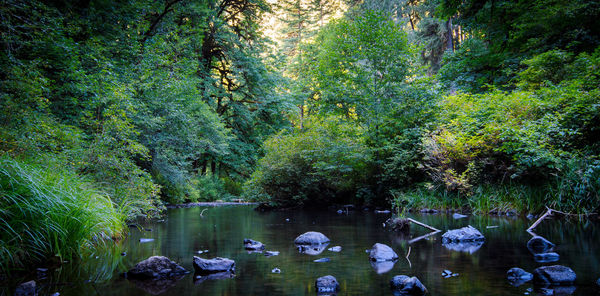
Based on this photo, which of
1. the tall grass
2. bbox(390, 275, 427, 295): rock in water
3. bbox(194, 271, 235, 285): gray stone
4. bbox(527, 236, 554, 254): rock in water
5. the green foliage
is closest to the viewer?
bbox(390, 275, 427, 295): rock in water

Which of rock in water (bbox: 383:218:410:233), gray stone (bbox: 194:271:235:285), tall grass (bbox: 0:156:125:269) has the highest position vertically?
tall grass (bbox: 0:156:125:269)

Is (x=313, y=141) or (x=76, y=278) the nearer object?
(x=76, y=278)

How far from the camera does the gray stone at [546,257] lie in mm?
3897

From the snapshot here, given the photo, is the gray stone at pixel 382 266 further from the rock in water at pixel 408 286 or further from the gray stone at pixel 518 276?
the gray stone at pixel 518 276

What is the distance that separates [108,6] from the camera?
29.1 ft

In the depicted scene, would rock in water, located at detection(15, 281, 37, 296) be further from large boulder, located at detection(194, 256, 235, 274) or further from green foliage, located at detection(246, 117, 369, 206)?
green foliage, located at detection(246, 117, 369, 206)

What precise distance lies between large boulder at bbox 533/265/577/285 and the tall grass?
4740mm

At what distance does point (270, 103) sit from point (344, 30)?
788cm

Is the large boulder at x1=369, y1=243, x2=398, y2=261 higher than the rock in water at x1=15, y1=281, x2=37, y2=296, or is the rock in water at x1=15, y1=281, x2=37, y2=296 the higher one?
the rock in water at x1=15, y1=281, x2=37, y2=296

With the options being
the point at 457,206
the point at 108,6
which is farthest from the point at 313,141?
the point at 108,6

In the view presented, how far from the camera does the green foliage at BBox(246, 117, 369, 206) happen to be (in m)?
13.4

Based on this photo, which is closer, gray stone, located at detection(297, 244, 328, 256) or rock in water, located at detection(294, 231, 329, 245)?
gray stone, located at detection(297, 244, 328, 256)

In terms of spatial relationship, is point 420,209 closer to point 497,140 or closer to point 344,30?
point 497,140

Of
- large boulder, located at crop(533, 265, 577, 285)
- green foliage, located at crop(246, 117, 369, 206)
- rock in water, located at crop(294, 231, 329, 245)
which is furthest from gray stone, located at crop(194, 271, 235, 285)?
green foliage, located at crop(246, 117, 369, 206)
